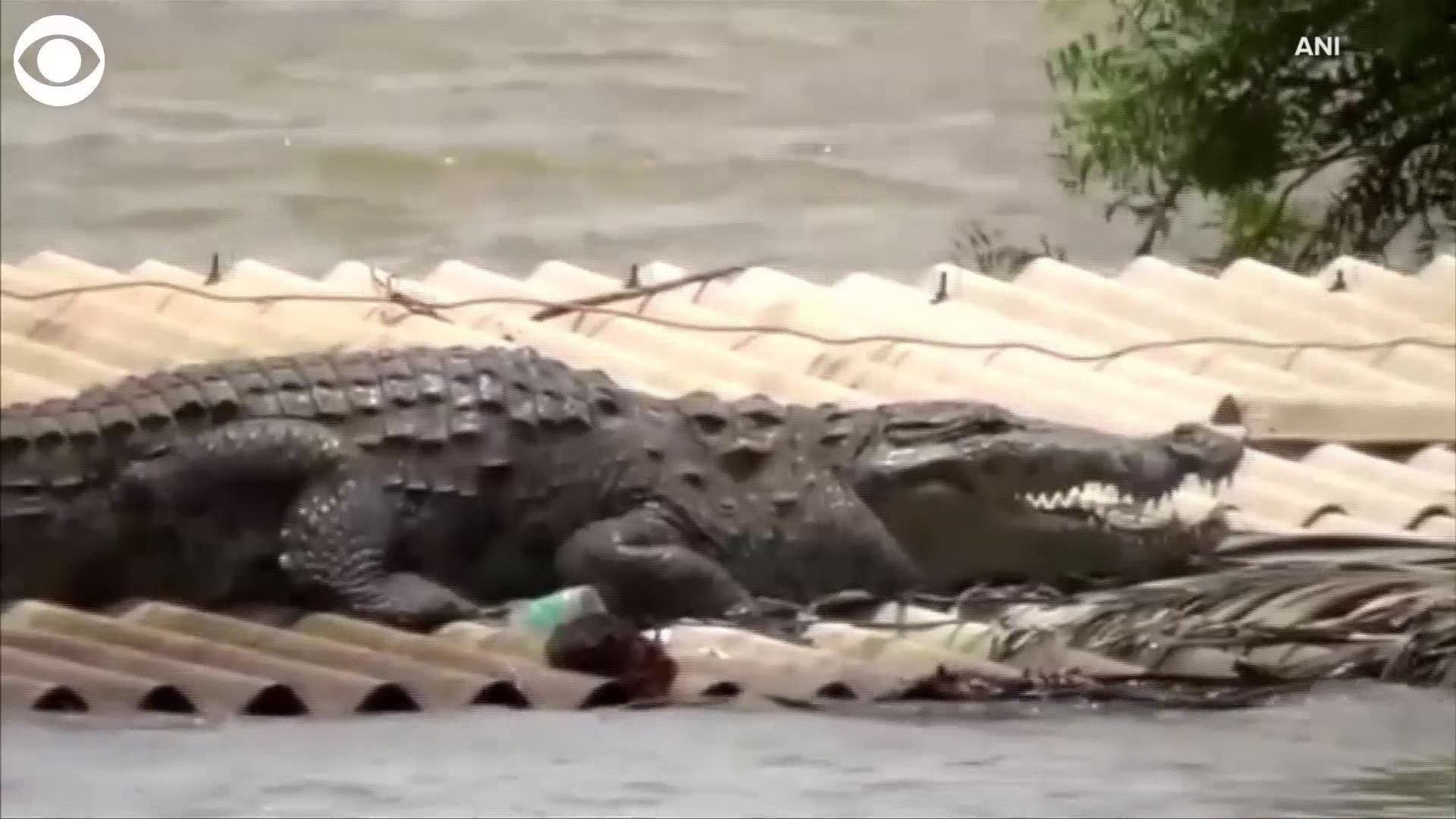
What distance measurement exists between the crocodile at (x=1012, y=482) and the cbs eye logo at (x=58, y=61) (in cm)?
50

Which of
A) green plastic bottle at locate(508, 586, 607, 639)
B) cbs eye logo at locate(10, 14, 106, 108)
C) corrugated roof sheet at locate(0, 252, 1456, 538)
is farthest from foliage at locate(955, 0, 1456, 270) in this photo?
cbs eye logo at locate(10, 14, 106, 108)

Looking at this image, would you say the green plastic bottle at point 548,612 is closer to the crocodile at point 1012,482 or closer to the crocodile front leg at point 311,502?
the crocodile front leg at point 311,502

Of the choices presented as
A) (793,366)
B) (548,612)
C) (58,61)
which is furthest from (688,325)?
(58,61)

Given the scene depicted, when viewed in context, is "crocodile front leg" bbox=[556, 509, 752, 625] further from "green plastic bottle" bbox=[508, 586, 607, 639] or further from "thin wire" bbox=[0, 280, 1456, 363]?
"thin wire" bbox=[0, 280, 1456, 363]

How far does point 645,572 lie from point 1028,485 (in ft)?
0.95

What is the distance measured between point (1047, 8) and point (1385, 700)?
1.87 ft

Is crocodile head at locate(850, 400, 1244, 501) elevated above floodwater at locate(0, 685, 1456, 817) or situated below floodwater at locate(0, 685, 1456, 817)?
above

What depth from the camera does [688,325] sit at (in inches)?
54.9

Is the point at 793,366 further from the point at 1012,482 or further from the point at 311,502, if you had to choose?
the point at 311,502

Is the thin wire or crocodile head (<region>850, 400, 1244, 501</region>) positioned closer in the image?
the thin wire

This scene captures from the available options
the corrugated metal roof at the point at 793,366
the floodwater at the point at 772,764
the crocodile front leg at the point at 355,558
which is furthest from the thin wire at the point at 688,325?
the floodwater at the point at 772,764

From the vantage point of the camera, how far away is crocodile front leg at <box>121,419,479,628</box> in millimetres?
1291

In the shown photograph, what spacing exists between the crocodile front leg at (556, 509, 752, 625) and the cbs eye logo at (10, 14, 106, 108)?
0.45 metres

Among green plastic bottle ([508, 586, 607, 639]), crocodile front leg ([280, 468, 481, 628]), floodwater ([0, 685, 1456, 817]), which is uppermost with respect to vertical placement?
crocodile front leg ([280, 468, 481, 628])
